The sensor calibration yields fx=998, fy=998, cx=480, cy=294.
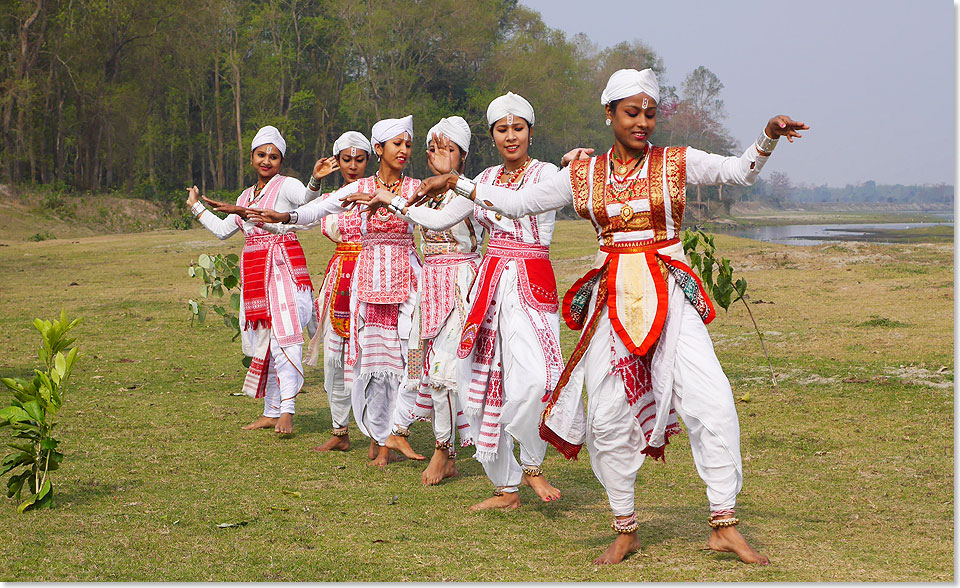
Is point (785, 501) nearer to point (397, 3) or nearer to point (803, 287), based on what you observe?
point (803, 287)

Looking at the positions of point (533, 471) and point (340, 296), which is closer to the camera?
point (533, 471)

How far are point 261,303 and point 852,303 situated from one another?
880 cm

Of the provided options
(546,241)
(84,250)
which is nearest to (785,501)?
(546,241)

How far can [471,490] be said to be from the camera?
6.06m

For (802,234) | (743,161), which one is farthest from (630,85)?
(802,234)

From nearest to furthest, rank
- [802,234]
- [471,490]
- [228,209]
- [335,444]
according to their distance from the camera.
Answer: [471,490] < [228,209] < [335,444] < [802,234]

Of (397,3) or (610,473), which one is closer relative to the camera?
(610,473)

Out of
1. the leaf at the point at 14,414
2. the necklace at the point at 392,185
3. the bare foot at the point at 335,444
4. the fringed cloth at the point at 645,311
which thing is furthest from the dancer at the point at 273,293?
the fringed cloth at the point at 645,311

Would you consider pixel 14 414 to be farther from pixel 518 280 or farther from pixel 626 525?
pixel 626 525

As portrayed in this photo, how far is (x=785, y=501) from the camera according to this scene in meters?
5.42

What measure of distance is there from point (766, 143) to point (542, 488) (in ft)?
7.73

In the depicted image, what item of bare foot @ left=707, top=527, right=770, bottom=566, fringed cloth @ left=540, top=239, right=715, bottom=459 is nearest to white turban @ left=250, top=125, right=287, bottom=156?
fringed cloth @ left=540, top=239, right=715, bottom=459

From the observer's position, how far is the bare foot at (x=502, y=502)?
18.1ft

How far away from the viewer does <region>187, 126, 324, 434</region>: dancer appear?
302 inches
